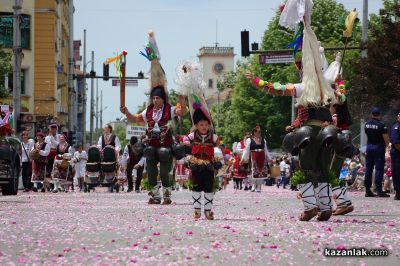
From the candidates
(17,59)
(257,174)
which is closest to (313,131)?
(257,174)

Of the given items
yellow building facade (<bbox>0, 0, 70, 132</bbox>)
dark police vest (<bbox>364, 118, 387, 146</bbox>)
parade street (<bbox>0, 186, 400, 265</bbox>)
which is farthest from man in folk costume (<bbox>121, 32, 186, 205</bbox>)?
yellow building facade (<bbox>0, 0, 70, 132</bbox>)

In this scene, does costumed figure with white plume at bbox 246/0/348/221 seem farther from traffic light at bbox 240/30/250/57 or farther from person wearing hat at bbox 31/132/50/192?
traffic light at bbox 240/30/250/57

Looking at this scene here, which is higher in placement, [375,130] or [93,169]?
[375,130]

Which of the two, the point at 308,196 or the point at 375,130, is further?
the point at 375,130

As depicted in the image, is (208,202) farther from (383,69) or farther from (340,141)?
(383,69)

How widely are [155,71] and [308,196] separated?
674 cm

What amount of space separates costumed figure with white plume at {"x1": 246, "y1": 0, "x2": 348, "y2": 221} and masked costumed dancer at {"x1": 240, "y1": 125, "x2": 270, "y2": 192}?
639 inches

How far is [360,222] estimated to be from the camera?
13.7 m

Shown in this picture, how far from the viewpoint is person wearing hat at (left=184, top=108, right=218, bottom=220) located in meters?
15.1

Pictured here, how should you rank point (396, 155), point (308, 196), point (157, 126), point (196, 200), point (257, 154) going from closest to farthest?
point (308, 196)
point (196, 200)
point (157, 126)
point (396, 155)
point (257, 154)

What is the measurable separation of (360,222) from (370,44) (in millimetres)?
29073

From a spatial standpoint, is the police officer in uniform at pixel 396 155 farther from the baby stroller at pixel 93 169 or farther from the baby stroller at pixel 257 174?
the baby stroller at pixel 93 169

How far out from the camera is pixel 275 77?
80500 millimetres

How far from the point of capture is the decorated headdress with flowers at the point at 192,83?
16.0 m
